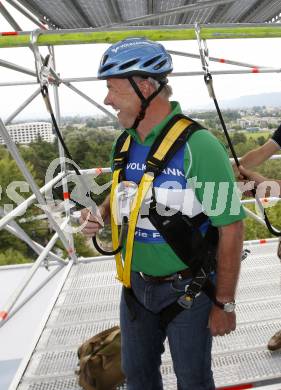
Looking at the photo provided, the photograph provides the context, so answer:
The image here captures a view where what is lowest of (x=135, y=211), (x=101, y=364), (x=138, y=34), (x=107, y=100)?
(x=101, y=364)

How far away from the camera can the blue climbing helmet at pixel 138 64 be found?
1.51m

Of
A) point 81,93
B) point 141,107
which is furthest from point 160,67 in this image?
point 81,93

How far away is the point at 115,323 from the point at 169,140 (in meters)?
2.24

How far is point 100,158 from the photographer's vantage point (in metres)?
32.8

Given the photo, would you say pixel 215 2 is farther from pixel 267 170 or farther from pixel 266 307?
pixel 267 170

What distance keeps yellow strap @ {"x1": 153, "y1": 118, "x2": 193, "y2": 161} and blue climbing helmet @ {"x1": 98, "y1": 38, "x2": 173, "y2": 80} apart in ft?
0.76

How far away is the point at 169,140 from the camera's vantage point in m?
1.48

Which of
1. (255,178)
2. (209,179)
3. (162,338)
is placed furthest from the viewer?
(255,178)

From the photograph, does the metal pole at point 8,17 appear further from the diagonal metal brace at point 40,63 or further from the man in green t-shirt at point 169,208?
the man in green t-shirt at point 169,208

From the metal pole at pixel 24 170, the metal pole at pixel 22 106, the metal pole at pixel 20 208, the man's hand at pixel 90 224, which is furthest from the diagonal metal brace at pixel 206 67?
the metal pole at pixel 22 106

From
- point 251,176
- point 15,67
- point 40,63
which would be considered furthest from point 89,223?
point 15,67

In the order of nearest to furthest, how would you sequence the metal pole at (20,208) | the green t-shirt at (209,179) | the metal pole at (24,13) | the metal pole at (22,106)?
the green t-shirt at (209,179) → the metal pole at (20,208) → the metal pole at (24,13) → the metal pole at (22,106)

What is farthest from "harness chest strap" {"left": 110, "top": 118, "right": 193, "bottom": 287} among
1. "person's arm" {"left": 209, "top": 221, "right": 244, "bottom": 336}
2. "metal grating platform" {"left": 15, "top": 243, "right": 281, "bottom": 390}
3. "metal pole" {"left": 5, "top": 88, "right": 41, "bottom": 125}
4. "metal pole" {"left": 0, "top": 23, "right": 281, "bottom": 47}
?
"metal pole" {"left": 5, "top": 88, "right": 41, "bottom": 125}

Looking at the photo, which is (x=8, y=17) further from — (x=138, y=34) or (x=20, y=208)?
(x=20, y=208)
